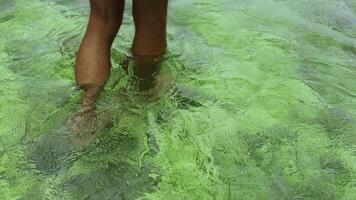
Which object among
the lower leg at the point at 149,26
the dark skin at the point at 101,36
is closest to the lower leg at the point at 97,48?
the dark skin at the point at 101,36

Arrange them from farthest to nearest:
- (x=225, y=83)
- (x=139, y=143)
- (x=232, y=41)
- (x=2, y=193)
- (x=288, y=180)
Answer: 1. (x=232, y=41)
2. (x=225, y=83)
3. (x=139, y=143)
4. (x=288, y=180)
5. (x=2, y=193)

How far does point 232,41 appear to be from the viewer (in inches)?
120

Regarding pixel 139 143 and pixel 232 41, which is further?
pixel 232 41

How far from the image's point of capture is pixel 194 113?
7.88ft

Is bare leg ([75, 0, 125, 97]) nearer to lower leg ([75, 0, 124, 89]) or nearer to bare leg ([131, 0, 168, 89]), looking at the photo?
lower leg ([75, 0, 124, 89])

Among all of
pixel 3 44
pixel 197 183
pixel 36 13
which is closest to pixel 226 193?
pixel 197 183

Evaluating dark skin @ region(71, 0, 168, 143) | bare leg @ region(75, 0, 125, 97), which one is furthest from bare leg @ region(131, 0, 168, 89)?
bare leg @ region(75, 0, 125, 97)

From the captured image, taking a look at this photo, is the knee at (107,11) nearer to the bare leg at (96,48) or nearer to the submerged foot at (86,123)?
the bare leg at (96,48)

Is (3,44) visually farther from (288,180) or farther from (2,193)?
(288,180)

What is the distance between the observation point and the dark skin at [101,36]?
92.2 inches

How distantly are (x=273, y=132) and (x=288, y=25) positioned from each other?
113cm

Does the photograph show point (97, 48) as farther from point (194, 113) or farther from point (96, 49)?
point (194, 113)

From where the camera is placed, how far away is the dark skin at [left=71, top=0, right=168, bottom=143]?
92.2 inches

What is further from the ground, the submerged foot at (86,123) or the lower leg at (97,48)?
the lower leg at (97,48)
